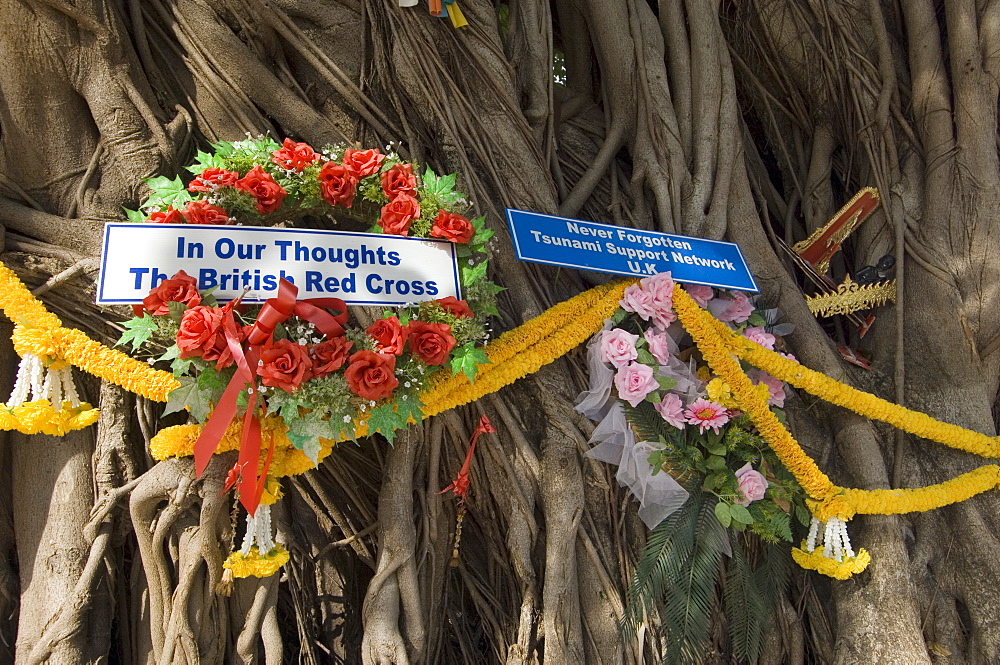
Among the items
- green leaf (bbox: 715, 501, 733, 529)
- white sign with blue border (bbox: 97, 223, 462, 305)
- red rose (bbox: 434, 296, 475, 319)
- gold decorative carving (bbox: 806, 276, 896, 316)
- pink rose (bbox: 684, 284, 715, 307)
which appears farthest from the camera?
gold decorative carving (bbox: 806, 276, 896, 316)

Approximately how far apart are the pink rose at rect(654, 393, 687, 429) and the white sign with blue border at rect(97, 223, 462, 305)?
0.65 meters

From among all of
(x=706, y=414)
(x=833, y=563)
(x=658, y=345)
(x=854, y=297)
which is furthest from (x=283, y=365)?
(x=854, y=297)

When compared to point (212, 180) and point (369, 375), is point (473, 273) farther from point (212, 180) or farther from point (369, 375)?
point (212, 180)

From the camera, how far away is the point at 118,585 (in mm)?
2029

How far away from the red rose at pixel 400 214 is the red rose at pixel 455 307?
217mm

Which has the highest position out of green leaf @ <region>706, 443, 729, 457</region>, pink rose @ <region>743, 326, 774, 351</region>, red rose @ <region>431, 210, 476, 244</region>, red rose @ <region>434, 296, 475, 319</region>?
red rose @ <region>431, 210, 476, 244</region>

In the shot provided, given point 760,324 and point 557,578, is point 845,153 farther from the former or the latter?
point 557,578

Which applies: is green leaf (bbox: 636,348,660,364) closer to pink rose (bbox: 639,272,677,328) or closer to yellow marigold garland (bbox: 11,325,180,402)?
pink rose (bbox: 639,272,677,328)

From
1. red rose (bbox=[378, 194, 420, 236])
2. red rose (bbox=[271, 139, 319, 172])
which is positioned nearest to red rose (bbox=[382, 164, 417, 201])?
red rose (bbox=[378, 194, 420, 236])

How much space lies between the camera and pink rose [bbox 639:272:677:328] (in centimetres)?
200

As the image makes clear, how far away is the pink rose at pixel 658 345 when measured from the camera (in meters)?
2.00

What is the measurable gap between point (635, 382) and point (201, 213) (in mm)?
1151

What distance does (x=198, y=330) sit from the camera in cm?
151

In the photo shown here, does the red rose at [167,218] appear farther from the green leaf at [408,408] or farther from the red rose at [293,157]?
the green leaf at [408,408]
